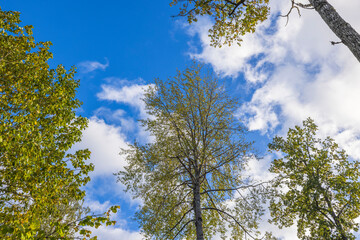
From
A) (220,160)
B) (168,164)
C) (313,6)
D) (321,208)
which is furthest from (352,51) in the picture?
(321,208)

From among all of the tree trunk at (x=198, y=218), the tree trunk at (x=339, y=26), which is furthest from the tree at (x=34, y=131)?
the tree trunk at (x=339, y=26)

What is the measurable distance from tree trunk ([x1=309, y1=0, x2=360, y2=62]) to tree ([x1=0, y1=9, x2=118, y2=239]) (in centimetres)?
754

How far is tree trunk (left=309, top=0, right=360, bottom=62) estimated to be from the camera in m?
4.67

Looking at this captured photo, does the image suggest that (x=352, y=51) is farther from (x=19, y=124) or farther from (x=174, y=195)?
(x=174, y=195)

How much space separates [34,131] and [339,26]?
8.24 meters

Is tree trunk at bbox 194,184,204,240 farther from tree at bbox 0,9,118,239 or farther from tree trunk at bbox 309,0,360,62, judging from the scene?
tree trunk at bbox 309,0,360,62

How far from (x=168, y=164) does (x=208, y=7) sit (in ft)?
22.5

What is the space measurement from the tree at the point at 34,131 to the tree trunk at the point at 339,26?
24.7ft

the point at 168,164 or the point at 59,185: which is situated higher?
the point at 168,164

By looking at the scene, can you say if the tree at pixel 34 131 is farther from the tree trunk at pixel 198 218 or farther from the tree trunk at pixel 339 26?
the tree trunk at pixel 339 26

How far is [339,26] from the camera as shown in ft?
16.7

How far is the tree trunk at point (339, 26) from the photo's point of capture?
4668mm

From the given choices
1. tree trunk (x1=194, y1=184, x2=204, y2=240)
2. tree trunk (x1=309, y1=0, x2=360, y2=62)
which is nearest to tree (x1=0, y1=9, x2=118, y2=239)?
tree trunk (x1=194, y1=184, x2=204, y2=240)

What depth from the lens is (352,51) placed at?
15.5ft
